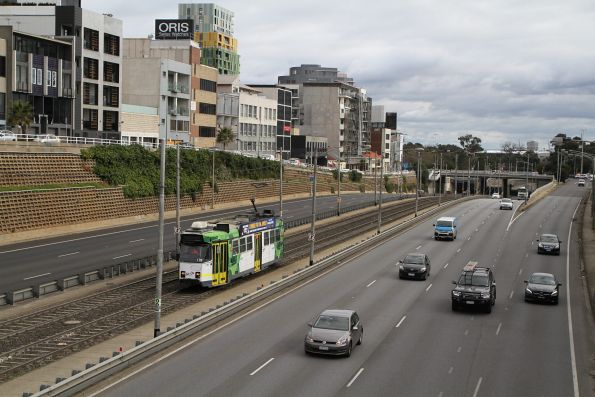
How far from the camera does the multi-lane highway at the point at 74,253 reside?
137ft

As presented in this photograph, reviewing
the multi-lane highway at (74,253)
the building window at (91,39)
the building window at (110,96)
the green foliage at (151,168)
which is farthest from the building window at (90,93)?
the multi-lane highway at (74,253)

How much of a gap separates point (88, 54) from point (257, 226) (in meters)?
55.5

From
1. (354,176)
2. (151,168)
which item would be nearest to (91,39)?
Answer: (151,168)

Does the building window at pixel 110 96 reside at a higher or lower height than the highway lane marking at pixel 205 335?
higher

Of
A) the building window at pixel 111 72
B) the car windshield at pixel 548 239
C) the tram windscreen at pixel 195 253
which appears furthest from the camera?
the building window at pixel 111 72

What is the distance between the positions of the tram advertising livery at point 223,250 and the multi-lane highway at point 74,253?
9270mm

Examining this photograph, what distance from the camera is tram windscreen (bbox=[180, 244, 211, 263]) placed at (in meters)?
36.6

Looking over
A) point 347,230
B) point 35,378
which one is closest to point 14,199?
point 347,230

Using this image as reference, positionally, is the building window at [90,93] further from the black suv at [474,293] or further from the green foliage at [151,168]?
the black suv at [474,293]

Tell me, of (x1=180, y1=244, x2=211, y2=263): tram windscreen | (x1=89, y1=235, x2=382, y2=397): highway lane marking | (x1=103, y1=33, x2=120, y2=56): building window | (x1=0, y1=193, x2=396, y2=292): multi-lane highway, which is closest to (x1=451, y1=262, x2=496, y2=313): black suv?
(x1=89, y1=235, x2=382, y2=397): highway lane marking

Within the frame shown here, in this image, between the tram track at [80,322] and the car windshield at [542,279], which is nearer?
the tram track at [80,322]

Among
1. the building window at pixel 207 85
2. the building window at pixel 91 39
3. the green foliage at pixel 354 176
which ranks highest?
the building window at pixel 91 39

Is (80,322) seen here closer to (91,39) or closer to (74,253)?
(74,253)

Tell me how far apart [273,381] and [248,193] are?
78.9 metres
